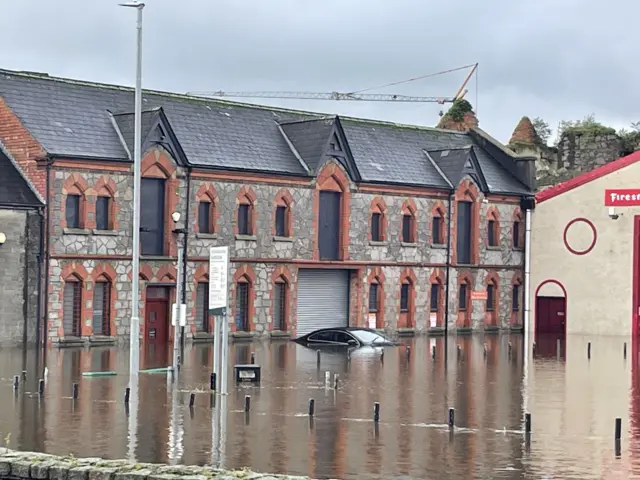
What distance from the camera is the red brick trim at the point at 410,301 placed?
202 ft

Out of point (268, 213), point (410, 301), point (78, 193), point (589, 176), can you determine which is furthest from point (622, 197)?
point (78, 193)

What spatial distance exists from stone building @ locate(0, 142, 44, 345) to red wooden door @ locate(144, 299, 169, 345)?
521 centimetres

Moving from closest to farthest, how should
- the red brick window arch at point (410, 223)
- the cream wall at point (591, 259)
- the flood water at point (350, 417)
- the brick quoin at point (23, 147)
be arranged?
the flood water at point (350, 417)
the brick quoin at point (23, 147)
the red brick window arch at point (410, 223)
the cream wall at point (591, 259)

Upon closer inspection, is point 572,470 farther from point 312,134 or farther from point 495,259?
point 495,259

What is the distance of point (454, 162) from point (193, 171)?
17.7 m

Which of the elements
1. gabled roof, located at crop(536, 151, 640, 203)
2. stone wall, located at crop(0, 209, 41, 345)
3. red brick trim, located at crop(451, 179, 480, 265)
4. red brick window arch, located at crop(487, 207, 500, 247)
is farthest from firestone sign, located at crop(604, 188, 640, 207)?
stone wall, located at crop(0, 209, 41, 345)

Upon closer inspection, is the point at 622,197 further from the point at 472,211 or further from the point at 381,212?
the point at 381,212

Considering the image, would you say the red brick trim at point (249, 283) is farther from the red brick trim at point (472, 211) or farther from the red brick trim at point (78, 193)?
the red brick trim at point (472, 211)

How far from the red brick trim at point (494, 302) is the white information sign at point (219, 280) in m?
36.6

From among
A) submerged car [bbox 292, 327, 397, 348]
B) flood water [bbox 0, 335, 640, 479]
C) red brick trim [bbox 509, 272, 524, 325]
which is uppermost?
red brick trim [bbox 509, 272, 524, 325]

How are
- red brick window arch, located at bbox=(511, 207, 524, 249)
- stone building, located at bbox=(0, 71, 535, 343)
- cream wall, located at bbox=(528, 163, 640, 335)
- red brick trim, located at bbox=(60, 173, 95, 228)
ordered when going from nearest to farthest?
red brick trim, located at bbox=(60, 173, 95, 228)
stone building, located at bbox=(0, 71, 535, 343)
cream wall, located at bbox=(528, 163, 640, 335)
red brick window arch, located at bbox=(511, 207, 524, 249)

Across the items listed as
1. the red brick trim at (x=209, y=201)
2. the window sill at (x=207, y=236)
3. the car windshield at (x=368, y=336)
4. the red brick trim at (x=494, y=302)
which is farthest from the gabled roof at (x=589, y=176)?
the window sill at (x=207, y=236)

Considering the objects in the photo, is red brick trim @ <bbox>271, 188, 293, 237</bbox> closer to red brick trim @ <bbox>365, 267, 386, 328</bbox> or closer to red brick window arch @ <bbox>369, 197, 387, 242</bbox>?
red brick window arch @ <bbox>369, 197, 387, 242</bbox>

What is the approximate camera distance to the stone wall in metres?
47.6
